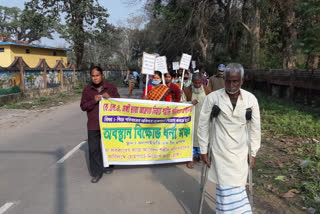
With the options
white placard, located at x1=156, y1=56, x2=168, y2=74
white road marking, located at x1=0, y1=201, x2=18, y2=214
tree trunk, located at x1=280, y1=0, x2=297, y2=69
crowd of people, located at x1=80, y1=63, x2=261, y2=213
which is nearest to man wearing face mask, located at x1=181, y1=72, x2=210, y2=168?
white placard, located at x1=156, y1=56, x2=168, y2=74

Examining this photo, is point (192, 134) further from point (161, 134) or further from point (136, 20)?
point (136, 20)

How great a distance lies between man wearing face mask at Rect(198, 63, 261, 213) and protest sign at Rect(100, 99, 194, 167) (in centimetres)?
228

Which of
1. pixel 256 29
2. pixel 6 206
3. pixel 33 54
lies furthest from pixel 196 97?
pixel 33 54

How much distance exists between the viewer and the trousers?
4691 mm

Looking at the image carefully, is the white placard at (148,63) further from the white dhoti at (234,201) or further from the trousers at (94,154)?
the white dhoti at (234,201)

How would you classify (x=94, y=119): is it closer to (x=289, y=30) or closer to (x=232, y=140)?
(x=232, y=140)

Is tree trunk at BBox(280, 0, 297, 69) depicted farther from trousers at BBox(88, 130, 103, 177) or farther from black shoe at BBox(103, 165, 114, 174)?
trousers at BBox(88, 130, 103, 177)

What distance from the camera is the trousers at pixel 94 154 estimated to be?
469cm

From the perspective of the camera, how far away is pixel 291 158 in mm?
5664

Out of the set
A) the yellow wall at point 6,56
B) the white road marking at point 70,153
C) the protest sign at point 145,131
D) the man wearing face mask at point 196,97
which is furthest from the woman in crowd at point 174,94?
the yellow wall at point 6,56

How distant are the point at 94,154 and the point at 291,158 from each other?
3675 mm

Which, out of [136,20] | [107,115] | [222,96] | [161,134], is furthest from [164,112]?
[136,20]

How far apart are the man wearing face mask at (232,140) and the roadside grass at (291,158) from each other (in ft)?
4.79

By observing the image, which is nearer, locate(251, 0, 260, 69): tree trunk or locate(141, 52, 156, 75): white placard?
locate(141, 52, 156, 75): white placard
